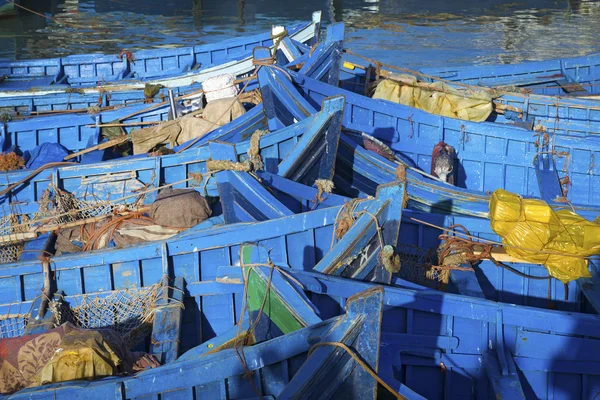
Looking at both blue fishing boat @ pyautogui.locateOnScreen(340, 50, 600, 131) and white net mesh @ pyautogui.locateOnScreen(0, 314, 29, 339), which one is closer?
white net mesh @ pyautogui.locateOnScreen(0, 314, 29, 339)

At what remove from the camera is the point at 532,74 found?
1406 cm

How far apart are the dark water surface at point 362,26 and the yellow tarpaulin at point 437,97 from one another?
1156 cm

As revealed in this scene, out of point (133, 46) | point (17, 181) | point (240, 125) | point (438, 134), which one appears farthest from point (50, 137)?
point (133, 46)

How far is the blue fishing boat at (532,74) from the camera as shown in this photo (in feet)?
45.5

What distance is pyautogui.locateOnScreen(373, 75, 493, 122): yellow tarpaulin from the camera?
11.1 metres

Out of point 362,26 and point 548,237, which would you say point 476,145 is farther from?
point 362,26

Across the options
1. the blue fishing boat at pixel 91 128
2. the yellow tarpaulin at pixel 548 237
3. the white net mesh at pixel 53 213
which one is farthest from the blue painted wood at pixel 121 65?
the yellow tarpaulin at pixel 548 237

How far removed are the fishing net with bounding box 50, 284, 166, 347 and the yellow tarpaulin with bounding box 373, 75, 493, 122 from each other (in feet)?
21.2

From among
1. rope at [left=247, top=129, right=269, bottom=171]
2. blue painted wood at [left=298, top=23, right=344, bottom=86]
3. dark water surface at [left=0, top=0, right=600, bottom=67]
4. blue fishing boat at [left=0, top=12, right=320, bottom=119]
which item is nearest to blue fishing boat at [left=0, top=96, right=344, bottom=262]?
rope at [left=247, top=129, right=269, bottom=171]

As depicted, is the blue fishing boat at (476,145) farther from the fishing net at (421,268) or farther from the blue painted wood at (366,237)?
the blue painted wood at (366,237)

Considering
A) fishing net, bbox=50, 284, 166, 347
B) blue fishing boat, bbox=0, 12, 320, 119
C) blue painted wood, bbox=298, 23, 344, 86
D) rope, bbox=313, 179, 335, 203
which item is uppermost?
blue painted wood, bbox=298, 23, 344, 86

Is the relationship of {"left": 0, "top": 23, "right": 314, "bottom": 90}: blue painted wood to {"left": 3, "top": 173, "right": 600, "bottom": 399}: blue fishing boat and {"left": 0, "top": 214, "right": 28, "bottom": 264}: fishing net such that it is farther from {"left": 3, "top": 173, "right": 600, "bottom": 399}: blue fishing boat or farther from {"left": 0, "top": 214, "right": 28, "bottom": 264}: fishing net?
{"left": 3, "top": 173, "right": 600, "bottom": 399}: blue fishing boat

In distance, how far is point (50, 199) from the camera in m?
8.66

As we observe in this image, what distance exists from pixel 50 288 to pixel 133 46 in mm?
20360
